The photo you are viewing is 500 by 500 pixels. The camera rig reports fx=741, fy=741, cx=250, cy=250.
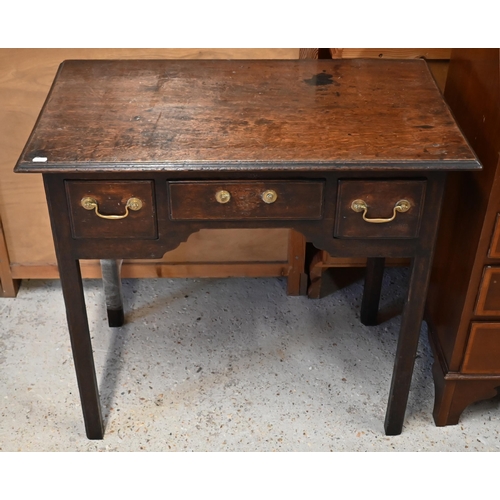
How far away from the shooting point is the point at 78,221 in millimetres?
1666

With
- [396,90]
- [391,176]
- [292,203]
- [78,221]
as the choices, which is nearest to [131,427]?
[78,221]

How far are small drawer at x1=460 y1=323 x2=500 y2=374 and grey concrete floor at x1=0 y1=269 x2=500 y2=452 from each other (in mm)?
218

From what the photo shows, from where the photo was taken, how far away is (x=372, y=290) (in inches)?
93.7

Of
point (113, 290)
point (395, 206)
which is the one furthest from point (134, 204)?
point (113, 290)

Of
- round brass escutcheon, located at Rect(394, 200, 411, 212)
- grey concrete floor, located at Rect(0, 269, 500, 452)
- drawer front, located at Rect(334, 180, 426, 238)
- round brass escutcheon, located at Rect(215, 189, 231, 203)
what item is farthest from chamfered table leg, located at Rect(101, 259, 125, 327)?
round brass escutcheon, located at Rect(394, 200, 411, 212)

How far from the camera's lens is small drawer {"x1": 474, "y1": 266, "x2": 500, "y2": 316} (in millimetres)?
1831

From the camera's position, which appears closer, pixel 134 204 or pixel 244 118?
pixel 134 204

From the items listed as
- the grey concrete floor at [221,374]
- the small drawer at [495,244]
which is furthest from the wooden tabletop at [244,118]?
the grey concrete floor at [221,374]

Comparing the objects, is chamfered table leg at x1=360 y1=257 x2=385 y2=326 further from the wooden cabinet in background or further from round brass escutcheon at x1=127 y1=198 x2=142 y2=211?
round brass escutcheon at x1=127 y1=198 x2=142 y2=211

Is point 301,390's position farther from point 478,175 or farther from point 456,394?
point 478,175

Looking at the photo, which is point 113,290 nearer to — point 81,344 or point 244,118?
point 81,344

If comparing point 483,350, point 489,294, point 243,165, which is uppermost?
point 243,165

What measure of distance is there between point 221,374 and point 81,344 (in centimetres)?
53

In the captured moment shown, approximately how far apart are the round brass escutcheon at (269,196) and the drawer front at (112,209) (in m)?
0.25
